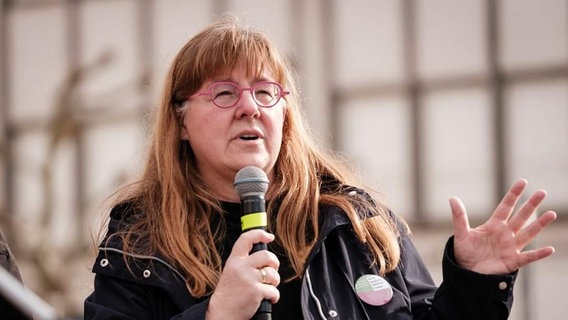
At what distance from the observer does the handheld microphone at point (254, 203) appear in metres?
2.99

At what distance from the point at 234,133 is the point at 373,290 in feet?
1.81

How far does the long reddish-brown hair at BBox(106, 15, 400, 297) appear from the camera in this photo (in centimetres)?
337

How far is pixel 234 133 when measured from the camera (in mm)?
3383

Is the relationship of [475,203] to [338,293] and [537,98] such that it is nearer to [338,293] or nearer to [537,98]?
[537,98]

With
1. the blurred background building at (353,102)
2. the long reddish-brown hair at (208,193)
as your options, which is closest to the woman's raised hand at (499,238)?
the long reddish-brown hair at (208,193)

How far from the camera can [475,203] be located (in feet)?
39.0

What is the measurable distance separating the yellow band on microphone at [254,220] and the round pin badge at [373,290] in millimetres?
450

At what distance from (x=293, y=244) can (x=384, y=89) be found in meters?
9.34

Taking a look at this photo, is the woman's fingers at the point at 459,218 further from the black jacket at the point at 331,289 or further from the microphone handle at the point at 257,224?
the microphone handle at the point at 257,224

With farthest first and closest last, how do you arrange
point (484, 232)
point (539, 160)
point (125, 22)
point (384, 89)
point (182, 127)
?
point (125, 22), point (384, 89), point (539, 160), point (182, 127), point (484, 232)

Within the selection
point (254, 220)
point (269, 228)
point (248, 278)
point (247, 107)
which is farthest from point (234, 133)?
point (248, 278)

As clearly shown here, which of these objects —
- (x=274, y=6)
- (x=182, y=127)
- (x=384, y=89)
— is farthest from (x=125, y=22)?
(x=182, y=127)

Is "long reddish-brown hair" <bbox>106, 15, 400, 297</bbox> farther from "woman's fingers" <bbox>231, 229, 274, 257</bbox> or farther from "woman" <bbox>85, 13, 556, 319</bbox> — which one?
"woman's fingers" <bbox>231, 229, 274, 257</bbox>

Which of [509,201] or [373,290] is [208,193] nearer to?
[373,290]
